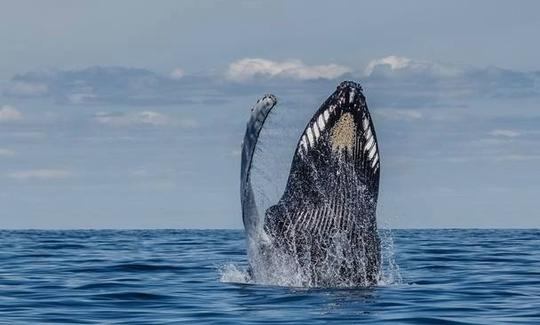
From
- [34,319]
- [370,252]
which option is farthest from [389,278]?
[34,319]

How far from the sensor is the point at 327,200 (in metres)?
15.6

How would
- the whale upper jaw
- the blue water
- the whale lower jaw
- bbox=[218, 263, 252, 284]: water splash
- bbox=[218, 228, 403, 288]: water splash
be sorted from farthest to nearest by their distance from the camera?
bbox=[218, 263, 252, 284]: water splash < bbox=[218, 228, 403, 288]: water splash < the whale lower jaw < the whale upper jaw < the blue water

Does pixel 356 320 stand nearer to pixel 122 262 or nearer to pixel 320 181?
pixel 320 181

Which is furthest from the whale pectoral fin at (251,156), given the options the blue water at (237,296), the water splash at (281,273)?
the blue water at (237,296)

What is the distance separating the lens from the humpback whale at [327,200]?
1536 centimetres

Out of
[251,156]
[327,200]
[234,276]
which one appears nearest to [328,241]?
[327,200]

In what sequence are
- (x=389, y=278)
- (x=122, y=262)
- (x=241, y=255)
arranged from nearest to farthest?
(x=389, y=278) < (x=122, y=262) < (x=241, y=255)

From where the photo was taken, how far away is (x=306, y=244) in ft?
51.6

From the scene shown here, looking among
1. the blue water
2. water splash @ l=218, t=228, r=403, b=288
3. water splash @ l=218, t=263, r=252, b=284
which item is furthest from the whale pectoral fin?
water splash @ l=218, t=263, r=252, b=284

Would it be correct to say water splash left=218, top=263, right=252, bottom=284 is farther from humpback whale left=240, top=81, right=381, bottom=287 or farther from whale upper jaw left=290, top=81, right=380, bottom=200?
whale upper jaw left=290, top=81, right=380, bottom=200

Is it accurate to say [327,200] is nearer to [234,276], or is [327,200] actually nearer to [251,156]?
[251,156]

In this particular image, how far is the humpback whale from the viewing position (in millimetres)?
15359

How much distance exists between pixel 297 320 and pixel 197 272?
756cm

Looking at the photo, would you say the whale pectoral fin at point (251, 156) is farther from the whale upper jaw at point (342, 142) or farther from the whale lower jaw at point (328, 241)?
the whale upper jaw at point (342, 142)
